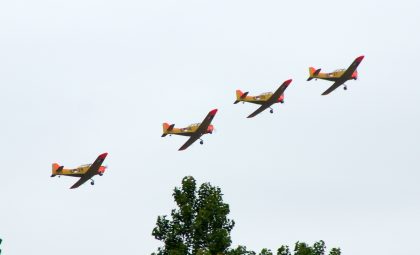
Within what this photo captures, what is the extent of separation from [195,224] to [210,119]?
16257 millimetres

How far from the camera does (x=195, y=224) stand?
4021 inches

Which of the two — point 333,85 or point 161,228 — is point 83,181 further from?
point 333,85

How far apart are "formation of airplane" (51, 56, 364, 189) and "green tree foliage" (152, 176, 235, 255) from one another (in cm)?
1114

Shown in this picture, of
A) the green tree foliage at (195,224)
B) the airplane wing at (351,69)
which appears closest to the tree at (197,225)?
the green tree foliage at (195,224)

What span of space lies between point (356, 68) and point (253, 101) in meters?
12.3

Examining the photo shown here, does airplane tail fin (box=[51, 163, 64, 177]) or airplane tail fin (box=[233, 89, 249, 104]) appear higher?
airplane tail fin (box=[233, 89, 249, 104])

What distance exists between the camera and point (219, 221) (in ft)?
336

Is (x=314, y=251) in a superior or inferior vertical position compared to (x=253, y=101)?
inferior

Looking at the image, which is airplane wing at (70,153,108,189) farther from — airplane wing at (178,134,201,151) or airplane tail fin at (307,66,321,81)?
airplane tail fin at (307,66,321,81)

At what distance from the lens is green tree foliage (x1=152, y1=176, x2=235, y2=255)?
10076 cm

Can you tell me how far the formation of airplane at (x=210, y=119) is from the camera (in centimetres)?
11550

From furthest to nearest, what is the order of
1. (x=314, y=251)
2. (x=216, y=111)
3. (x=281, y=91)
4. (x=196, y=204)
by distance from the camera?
(x=281, y=91) < (x=216, y=111) < (x=196, y=204) < (x=314, y=251)

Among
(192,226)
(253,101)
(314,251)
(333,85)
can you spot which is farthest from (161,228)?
(333,85)

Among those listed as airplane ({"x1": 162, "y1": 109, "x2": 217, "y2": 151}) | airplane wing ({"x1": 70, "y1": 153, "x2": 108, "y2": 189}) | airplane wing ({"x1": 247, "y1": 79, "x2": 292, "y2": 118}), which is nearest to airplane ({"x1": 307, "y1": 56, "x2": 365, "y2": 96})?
airplane wing ({"x1": 247, "y1": 79, "x2": 292, "y2": 118})
